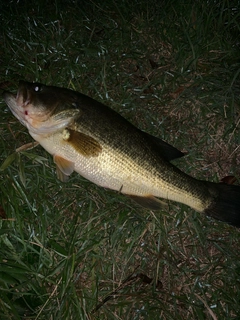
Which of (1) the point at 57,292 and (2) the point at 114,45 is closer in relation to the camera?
(1) the point at 57,292

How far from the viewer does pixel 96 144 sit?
291 centimetres

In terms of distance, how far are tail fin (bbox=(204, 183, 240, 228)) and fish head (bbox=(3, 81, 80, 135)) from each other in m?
1.56

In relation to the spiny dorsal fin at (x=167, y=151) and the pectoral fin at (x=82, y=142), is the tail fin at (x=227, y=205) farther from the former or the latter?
the pectoral fin at (x=82, y=142)

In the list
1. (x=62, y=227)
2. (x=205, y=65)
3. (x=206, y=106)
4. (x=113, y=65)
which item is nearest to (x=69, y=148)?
(x=62, y=227)

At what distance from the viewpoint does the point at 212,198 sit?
3252mm

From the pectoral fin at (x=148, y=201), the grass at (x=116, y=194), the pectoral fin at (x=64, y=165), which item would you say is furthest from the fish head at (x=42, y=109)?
the pectoral fin at (x=148, y=201)

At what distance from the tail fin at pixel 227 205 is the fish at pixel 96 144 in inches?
12.0

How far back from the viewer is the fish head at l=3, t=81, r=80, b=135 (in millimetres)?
2898

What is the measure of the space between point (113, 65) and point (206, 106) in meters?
1.13

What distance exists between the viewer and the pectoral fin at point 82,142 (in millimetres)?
2893

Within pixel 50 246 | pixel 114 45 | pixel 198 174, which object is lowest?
pixel 50 246

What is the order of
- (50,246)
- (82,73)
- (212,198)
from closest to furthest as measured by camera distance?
(212,198) < (50,246) < (82,73)

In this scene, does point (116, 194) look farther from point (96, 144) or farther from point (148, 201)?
point (96, 144)

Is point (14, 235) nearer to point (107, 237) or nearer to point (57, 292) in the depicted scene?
point (57, 292)
